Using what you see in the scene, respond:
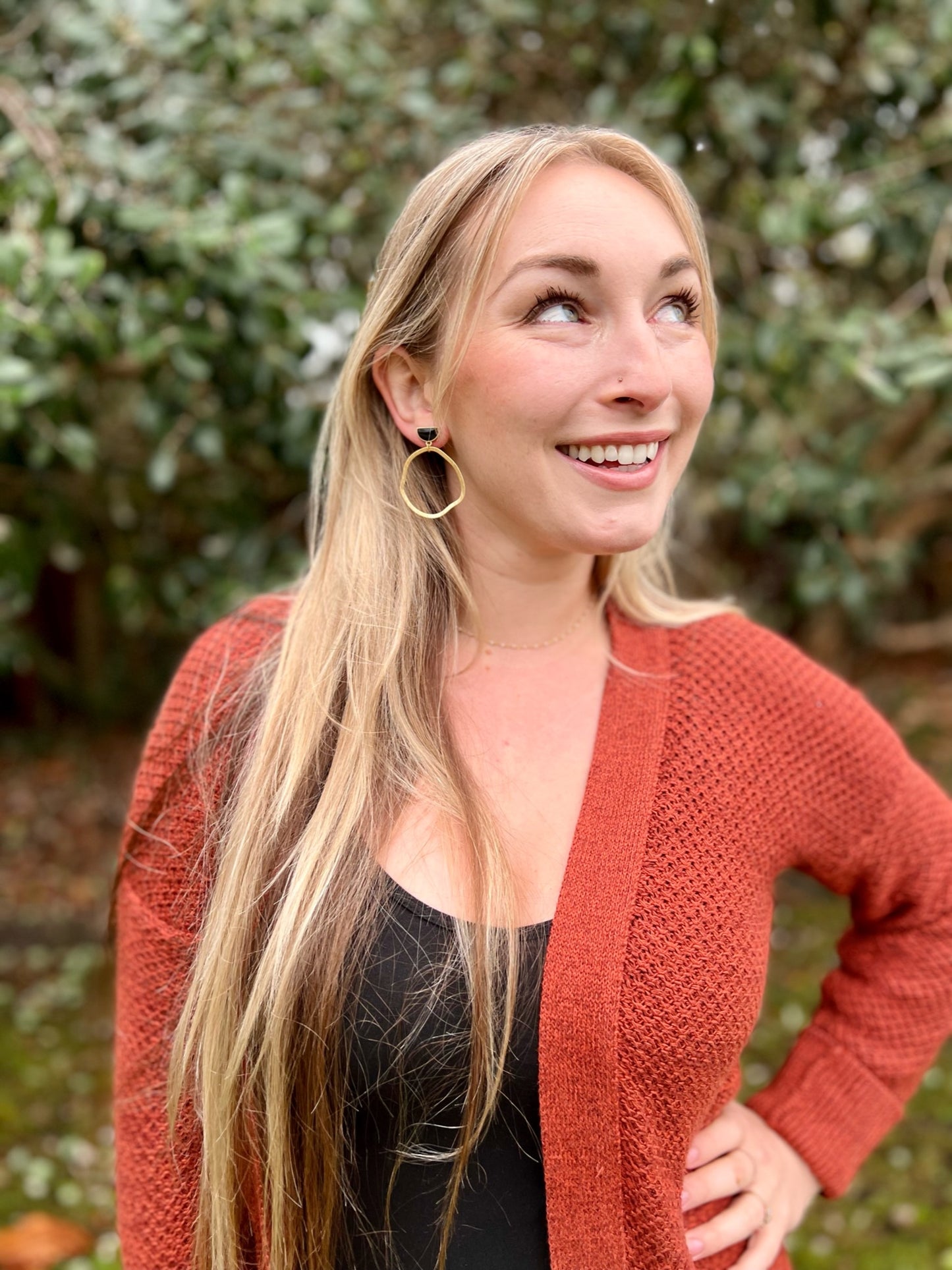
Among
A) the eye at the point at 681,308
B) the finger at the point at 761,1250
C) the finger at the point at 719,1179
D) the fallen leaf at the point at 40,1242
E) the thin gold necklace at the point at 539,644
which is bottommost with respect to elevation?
the fallen leaf at the point at 40,1242

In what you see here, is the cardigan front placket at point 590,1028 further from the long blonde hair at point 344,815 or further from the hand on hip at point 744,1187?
the hand on hip at point 744,1187

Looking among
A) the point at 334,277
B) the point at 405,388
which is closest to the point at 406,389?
the point at 405,388

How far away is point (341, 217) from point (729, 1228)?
1.87 m

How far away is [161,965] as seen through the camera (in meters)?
1.45

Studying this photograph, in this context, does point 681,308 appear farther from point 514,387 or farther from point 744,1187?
point 744,1187

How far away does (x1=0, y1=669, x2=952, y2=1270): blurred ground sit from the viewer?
2.65 m

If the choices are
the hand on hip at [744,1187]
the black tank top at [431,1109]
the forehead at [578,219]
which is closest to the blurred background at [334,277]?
the forehead at [578,219]

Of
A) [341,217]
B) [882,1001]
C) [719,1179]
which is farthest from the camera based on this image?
[341,217]

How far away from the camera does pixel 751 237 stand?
254 centimetres

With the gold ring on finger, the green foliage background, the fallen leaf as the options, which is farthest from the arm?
the fallen leaf

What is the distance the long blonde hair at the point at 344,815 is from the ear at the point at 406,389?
0.02m

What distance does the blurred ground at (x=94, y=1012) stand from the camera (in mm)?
2650

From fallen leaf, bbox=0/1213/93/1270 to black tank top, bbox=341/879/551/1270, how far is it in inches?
59.6

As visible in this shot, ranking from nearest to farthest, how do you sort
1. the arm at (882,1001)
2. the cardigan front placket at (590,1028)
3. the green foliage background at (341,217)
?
the cardigan front placket at (590,1028)
the arm at (882,1001)
the green foliage background at (341,217)
